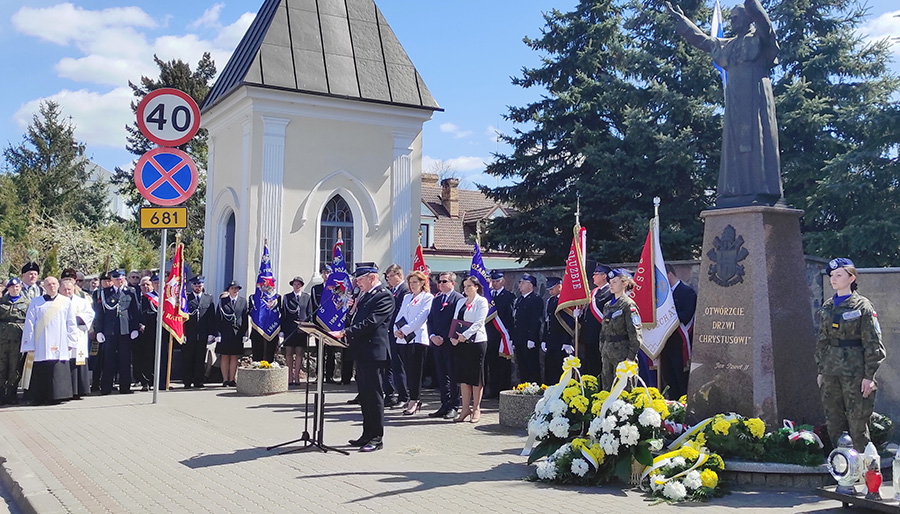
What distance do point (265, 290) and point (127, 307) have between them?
247 centimetres

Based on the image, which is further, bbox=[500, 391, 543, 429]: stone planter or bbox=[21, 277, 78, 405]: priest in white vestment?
bbox=[21, 277, 78, 405]: priest in white vestment

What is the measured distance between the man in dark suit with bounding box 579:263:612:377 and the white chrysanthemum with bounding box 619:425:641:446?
497 cm

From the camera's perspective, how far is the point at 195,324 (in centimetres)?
1573

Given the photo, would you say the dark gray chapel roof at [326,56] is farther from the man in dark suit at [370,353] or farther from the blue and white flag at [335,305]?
the man in dark suit at [370,353]

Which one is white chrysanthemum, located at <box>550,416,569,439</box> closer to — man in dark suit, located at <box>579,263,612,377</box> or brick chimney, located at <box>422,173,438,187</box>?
man in dark suit, located at <box>579,263,612,377</box>

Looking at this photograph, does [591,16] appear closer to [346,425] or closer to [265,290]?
[265,290]

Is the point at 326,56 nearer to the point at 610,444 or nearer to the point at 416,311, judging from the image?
the point at 416,311

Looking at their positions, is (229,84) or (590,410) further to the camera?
(229,84)

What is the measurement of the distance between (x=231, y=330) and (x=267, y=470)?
7.92 meters

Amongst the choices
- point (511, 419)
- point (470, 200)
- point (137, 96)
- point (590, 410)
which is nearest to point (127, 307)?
point (511, 419)

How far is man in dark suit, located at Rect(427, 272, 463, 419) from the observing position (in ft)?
38.5

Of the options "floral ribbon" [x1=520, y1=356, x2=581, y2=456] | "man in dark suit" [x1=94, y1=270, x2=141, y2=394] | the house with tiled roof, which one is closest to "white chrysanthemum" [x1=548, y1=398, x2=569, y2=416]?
"floral ribbon" [x1=520, y1=356, x2=581, y2=456]

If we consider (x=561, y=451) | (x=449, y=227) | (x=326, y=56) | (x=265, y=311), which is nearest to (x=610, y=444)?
(x=561, y=451)

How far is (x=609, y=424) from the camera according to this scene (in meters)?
7.41
